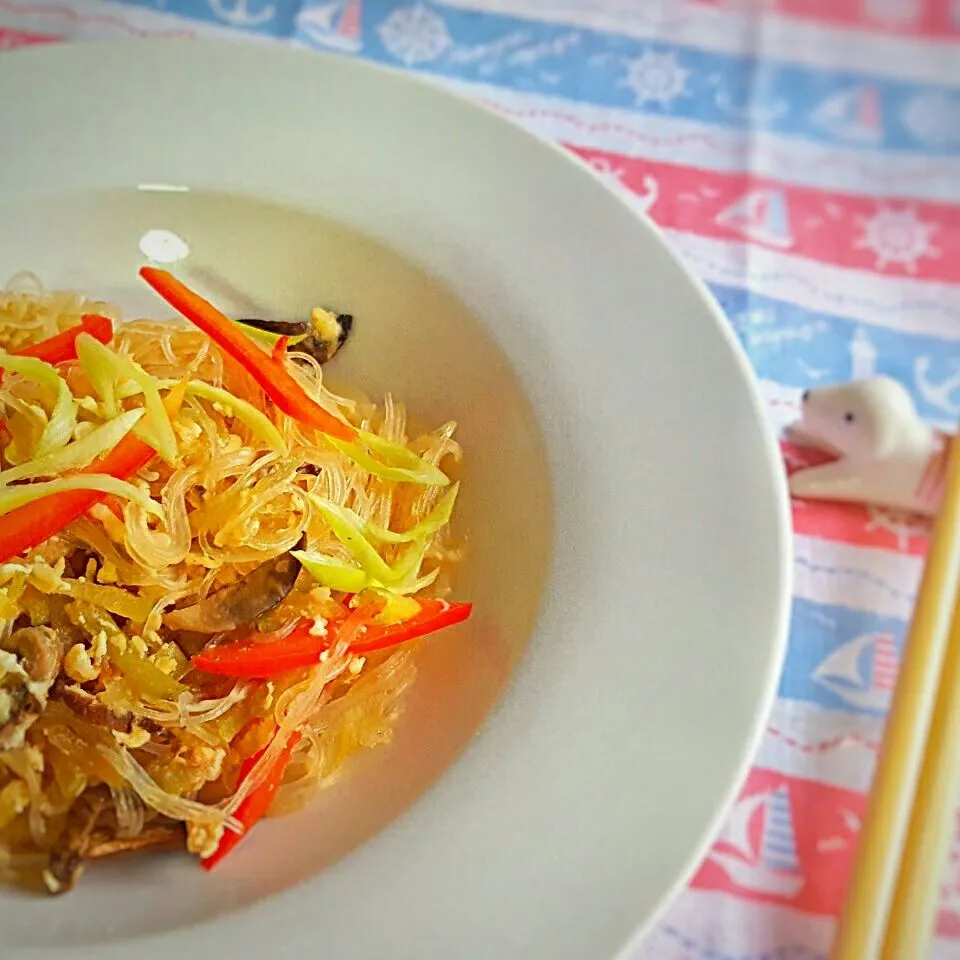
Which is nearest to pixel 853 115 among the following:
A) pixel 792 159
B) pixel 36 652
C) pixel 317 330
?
pixel 792 159

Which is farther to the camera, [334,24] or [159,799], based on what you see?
[334,24]

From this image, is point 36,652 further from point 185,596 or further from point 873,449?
point 873,449

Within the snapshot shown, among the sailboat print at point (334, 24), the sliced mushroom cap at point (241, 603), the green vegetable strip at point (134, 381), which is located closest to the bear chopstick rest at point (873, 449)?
the sliced mushroom cap at point (241, 603)

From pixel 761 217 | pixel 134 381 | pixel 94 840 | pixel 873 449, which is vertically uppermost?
pixel 761 217

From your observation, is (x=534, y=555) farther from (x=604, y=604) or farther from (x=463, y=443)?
(x=463, y=443)

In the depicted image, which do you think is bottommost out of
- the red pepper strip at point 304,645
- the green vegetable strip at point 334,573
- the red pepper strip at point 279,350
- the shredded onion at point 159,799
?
the shredded onion at point 159,799

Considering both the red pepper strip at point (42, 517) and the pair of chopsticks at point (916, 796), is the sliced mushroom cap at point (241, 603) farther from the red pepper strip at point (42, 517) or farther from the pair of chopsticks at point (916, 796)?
the pair of chopsticks at point (916, 796)

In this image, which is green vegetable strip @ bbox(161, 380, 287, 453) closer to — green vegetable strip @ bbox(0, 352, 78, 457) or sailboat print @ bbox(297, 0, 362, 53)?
green vegetable strip @ bbox(0, 352, 78, 457)
